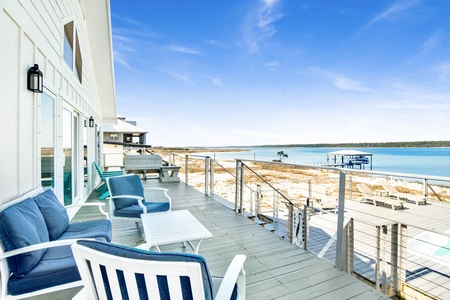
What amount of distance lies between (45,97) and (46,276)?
237cm

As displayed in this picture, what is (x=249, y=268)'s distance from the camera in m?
2.65

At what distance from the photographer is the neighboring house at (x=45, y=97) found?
6.89 feet

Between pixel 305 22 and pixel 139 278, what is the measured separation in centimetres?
1193

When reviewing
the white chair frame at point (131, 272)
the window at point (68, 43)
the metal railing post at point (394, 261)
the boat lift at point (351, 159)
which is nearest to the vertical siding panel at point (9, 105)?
the white chair frame at point (131, 272)

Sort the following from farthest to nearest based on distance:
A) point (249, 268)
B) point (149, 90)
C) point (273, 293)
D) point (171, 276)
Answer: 1. point (149, 90)
2. point (249, 268)
3. point (273, 293)
4. point (171, 276)

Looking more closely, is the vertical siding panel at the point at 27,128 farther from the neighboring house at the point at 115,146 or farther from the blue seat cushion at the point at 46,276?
the neighboring house at the point at 115,146

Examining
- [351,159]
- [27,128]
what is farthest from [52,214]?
[351,159]

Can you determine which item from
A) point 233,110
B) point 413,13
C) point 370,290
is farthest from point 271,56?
point 370,290

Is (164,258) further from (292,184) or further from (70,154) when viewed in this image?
(292,184)

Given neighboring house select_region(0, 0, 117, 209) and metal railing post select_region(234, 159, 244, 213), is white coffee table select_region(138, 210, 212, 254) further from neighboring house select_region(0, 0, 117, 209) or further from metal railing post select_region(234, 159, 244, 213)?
metal railing post select_region(234, 159, 244, 213)

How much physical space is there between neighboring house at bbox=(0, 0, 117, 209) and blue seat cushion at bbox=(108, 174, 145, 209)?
2.54 feet

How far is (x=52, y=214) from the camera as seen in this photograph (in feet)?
7.86

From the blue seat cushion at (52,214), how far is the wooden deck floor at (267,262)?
1.07m

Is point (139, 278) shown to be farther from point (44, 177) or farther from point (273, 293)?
point (44, 177)
